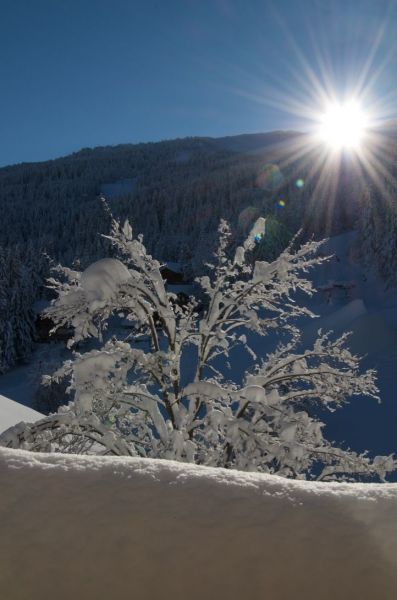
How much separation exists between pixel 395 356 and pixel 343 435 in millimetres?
8559

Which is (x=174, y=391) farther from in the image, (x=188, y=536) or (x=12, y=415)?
(x=188, y=536)

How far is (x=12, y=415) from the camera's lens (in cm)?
1090

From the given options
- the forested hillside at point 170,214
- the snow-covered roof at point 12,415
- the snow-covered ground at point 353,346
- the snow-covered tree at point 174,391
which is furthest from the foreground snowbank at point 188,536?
the forested hillside at point 170,214

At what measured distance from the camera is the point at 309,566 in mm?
1594

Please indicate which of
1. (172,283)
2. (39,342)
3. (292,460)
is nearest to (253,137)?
(172,283)

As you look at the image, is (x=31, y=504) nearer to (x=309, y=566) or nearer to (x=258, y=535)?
(x=258, y=535)

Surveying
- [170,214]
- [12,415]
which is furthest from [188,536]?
[170,214]

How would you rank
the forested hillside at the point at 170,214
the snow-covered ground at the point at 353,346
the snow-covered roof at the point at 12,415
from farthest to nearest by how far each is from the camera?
→ the forested hillside at the point at 170,214 < the snow-covered ground at the point at 353,346 < the snow-covered roof at the point at 12,415

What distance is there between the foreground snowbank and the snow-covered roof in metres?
8.79

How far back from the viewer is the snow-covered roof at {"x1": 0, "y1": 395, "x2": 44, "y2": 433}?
10156 mm

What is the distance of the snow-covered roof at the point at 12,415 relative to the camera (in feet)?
33.3

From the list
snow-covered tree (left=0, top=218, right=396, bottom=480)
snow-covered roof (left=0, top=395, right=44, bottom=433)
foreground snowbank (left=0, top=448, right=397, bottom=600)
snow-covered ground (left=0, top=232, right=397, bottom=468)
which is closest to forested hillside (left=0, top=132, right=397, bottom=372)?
snow-covered ground (left=0, top=232, right=397, bottom=468)

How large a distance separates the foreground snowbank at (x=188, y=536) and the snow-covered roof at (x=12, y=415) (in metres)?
8.79

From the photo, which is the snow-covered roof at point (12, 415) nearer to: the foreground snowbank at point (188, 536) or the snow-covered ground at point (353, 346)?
the foreground snowbank at point (188, 536)
